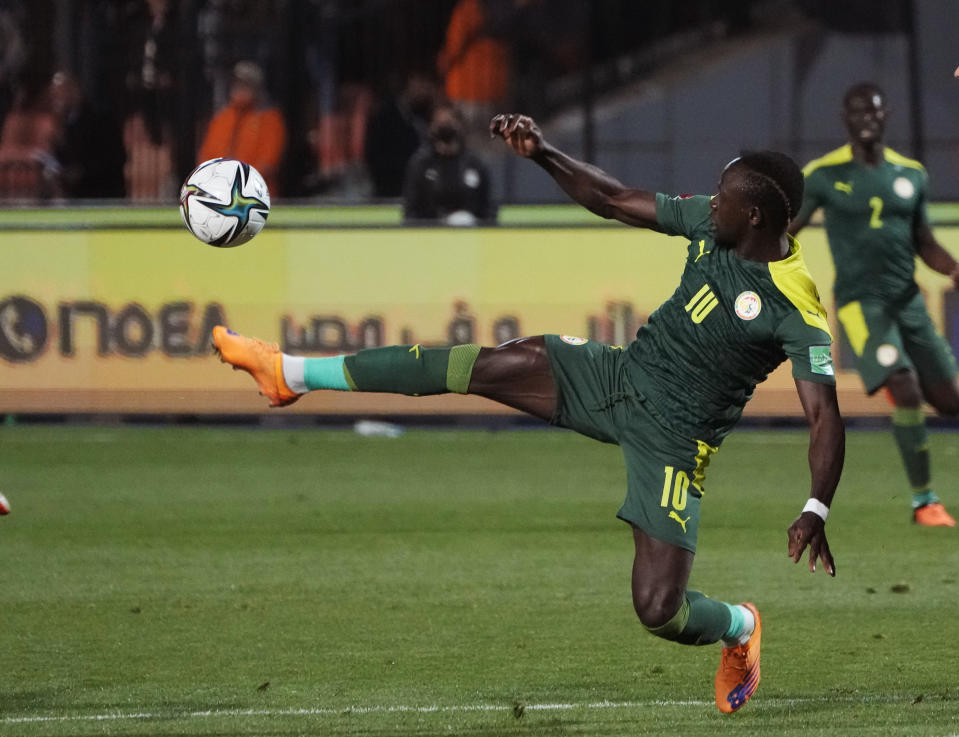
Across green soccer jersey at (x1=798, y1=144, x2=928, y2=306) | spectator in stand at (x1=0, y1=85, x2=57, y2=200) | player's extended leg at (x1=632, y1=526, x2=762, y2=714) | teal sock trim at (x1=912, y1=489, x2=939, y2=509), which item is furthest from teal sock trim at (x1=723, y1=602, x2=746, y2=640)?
spectator in stand at (x1=0, y1=85, x2=57, y2=200)

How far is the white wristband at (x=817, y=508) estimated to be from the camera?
5746mm

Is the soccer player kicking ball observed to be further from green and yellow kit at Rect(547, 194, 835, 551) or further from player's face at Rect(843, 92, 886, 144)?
player's face at Rect(843, 92, 886, 144)

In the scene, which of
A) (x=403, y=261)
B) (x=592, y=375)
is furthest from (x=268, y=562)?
(x=403, y=261)

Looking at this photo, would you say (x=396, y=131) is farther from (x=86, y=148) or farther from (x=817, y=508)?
(x=817, y=508)

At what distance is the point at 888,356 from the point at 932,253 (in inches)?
25.6

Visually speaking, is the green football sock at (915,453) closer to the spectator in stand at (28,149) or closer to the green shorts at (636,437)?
the green shorts at (636,437)

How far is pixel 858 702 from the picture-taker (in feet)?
21.0

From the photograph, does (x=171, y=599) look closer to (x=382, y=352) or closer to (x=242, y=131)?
(x=382, y=352)

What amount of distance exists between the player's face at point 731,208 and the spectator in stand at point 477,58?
1101cm

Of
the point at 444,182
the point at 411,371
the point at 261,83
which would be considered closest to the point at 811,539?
the point at 411,371

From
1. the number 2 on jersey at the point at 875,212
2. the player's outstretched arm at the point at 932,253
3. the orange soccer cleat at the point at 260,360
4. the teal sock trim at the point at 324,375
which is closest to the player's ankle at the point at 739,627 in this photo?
the teal sock trim at the point at 324,375

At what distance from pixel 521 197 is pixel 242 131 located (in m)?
2.61

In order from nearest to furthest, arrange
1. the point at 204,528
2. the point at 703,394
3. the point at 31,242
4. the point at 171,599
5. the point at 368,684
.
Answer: the point at 703,394 → the point at 368,684 → the point at 171,599 → the point at 204,528 → the point at 31,242

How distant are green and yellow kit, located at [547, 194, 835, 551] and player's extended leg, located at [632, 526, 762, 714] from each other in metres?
0.08
